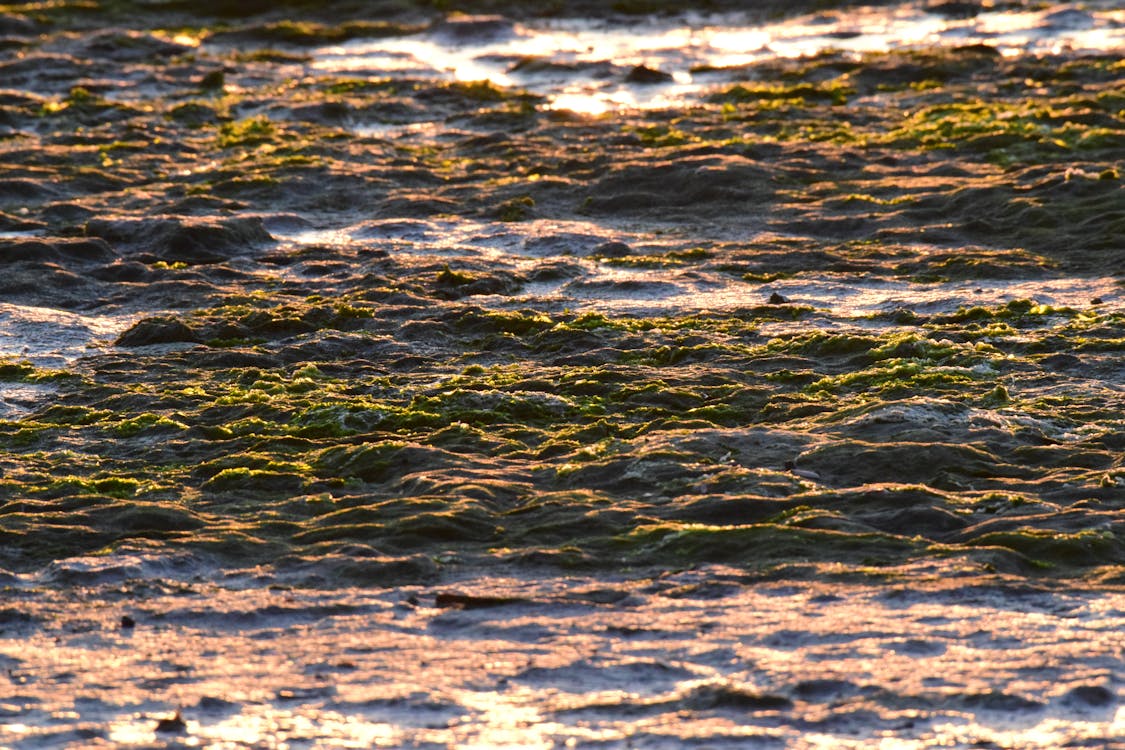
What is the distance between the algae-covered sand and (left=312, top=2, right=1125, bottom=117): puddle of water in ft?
4.20

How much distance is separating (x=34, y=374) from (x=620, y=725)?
4.67 metres

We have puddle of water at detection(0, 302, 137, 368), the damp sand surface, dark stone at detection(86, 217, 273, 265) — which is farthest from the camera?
dark stone at detection(86, 217, 273, 265)

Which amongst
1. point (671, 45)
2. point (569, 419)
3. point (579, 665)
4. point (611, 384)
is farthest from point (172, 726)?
point (671, 45)

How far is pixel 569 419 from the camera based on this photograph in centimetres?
733

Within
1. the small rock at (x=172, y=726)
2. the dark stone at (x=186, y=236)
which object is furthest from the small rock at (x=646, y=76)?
the small rock at (x=172, y=726)

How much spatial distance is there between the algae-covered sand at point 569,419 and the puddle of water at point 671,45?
4.20 ft

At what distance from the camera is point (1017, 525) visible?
5953 mm

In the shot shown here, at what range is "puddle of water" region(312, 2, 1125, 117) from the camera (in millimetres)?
16547

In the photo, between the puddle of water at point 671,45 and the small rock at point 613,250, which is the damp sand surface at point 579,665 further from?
the puddle of water at point 671,45

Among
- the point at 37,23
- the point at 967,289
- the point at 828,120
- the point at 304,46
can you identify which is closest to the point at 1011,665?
the point at 967,289

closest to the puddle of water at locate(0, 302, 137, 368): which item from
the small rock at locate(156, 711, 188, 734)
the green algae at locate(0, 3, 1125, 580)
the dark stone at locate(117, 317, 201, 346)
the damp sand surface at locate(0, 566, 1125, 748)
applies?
the dark stone at locate(117, 317, 201, 346)

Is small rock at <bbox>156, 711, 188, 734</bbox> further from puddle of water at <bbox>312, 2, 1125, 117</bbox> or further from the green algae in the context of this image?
puddle of water at <bbox>312, 2, 1125, 117</bbox>

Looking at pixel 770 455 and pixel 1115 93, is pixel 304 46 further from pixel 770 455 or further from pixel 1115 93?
pixel 770 455

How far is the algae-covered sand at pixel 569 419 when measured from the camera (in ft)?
16.1
